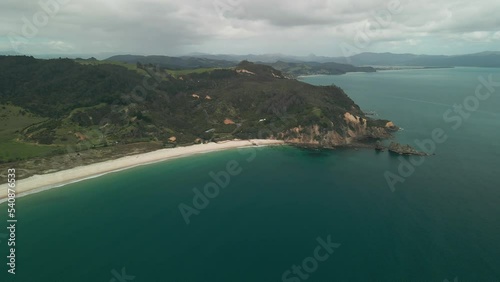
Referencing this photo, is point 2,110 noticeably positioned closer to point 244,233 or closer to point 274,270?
point 244,233

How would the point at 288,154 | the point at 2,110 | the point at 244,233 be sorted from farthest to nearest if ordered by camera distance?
1. the point at 2,110
2. the point at 288,154
3. the point at 244,233

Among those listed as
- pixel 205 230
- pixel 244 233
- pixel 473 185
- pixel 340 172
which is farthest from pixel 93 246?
pixel 473 185

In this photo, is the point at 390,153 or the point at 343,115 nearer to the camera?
the point at 390,153

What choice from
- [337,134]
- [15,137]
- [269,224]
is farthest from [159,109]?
[269,224]

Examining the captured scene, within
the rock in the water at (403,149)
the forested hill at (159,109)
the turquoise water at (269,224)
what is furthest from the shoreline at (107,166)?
the rock in the water at (403,149)

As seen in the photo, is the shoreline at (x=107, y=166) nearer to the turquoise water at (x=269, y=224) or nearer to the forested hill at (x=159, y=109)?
the turquoise water at (x=269, y=224)

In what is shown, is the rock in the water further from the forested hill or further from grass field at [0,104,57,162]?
grass field at [0,104,57,162]
